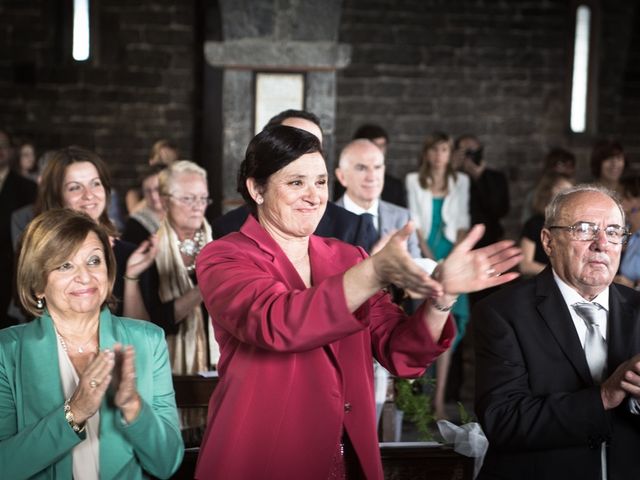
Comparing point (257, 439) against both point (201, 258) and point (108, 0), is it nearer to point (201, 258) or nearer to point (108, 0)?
point (201, 258)

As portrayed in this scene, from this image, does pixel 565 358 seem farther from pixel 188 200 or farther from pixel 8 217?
pixel 8 217

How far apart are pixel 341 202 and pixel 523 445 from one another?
251 cm

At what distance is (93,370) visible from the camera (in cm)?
254

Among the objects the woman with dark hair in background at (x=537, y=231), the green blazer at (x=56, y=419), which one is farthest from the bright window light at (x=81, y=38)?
the green blazer at (x=56, y=419)

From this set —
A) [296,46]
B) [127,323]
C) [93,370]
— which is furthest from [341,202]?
[93,370]

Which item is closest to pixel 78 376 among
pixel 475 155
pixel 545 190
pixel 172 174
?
pixel 172 174

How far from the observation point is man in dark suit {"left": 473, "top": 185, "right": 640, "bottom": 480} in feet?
9.48

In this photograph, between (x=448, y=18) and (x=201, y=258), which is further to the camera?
(x=448, y=18)

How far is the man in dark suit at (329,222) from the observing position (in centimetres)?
413

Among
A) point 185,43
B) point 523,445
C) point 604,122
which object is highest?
point 185,43

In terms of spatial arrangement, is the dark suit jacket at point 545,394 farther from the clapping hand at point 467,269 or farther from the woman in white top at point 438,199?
the woman in white top at point 438,199

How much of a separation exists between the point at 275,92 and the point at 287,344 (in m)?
4.60

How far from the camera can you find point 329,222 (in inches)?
163

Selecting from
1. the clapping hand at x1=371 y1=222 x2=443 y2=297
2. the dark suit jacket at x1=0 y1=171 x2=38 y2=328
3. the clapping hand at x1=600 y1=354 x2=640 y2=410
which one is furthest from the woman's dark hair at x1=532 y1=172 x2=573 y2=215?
the clapping hand at x1=371 y1=222 x2=443 y2=297
